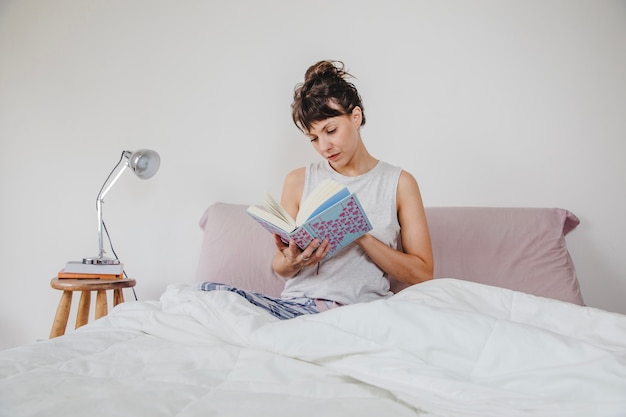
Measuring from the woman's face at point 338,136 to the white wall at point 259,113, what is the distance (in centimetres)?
57

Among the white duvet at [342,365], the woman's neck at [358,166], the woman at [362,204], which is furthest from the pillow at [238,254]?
the white duvet at [342,365]

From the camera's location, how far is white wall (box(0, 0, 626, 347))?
1.76m

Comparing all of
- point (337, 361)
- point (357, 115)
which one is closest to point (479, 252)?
point (357, 115)

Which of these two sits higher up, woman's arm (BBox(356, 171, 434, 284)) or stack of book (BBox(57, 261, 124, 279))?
woman's arm (BBox(356, 171, 434, 284))

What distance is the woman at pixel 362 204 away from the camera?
1.17 meters

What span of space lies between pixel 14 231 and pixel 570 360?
2.17 metres

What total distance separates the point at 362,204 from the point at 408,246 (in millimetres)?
175

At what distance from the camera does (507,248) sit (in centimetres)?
150

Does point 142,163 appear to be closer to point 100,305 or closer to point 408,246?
point 100,305

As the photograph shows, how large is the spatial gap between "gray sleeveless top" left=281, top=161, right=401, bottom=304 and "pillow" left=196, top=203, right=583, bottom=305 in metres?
0.23

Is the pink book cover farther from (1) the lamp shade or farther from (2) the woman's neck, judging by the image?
(1) the lamp shade

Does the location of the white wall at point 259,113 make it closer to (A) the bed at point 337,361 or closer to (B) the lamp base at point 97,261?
(B) the lamp base at point 97,261

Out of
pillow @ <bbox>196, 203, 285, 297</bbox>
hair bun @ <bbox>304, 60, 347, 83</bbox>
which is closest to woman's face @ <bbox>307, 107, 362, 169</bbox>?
hair bun @ <bbox>304, 60, 347, 83</bbox>

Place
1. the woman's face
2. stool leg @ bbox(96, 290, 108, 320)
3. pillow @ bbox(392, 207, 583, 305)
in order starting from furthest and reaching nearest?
stool leg @ bbox(96, 290, 108, 320), pillow @ bbox(392, 207, 583, 305), the woman's face
